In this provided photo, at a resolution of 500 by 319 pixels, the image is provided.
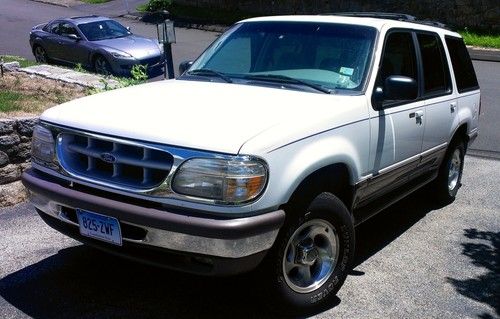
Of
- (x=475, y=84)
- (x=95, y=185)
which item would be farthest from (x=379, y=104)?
(x=475, y=84)

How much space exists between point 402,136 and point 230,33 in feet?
5.76

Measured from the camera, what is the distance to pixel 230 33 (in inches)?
208

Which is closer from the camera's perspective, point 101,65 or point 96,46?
point 101,65

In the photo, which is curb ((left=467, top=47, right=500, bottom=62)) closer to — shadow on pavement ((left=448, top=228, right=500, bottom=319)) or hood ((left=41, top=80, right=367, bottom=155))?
shadow on pavement ((left=448, top=228, right=500, bottom=319))

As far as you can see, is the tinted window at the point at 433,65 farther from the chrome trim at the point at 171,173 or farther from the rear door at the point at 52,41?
the rear door at the point at 52,41

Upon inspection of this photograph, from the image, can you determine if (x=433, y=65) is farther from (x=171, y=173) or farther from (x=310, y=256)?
(x=171, y=173)

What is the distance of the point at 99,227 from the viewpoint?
3.53 metres

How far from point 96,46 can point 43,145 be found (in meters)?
11.2

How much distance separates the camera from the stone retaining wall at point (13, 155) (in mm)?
5535

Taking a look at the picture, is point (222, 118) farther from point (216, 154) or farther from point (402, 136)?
point (402, 136)

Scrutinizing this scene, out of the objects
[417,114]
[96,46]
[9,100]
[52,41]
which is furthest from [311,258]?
[52,41]

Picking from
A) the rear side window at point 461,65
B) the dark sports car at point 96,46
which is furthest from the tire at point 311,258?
the dark sports car at point 96,46

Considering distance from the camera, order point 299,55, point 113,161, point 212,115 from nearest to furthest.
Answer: point 113,161 → point 212,115 → point 299,55

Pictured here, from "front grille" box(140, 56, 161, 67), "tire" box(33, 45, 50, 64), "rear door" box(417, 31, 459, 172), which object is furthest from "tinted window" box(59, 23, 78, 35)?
"rear door" box(417, 31, 459, 172)
